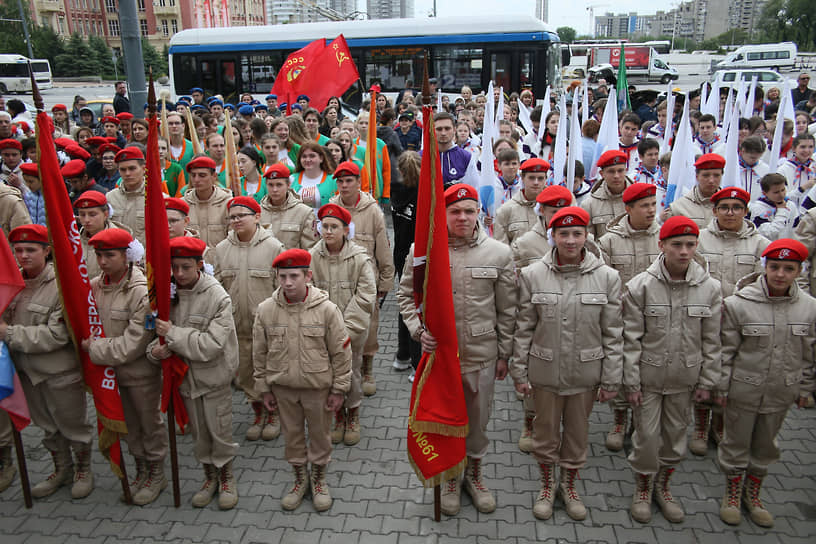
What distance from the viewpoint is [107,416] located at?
13.7 ft

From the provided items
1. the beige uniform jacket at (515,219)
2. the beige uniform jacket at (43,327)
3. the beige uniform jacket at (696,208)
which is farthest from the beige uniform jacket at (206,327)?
the beige uniform jacket at (696,208)

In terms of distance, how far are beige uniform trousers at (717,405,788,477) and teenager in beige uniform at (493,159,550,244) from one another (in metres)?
2.36

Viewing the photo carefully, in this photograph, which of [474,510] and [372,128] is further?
[372,128]

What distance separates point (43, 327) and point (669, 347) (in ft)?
14.0

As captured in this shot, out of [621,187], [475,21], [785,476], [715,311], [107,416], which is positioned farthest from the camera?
[475,21]

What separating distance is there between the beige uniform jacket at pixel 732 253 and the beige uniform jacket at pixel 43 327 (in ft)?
15.6

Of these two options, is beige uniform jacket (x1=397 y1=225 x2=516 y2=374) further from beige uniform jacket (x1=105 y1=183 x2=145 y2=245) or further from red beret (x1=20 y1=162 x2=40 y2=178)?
red beret (x1=20 y1=162 x2=40 y2=178)

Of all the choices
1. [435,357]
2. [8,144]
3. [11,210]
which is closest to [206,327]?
[435,357]

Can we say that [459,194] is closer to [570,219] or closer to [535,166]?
[570,219]

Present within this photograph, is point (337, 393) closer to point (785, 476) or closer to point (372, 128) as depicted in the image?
point (785, 476)

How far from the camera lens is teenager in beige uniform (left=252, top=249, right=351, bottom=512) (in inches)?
161

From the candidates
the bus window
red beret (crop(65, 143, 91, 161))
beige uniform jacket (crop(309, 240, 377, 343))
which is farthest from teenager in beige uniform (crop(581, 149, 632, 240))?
the bus window

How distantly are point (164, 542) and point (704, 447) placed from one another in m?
4.07

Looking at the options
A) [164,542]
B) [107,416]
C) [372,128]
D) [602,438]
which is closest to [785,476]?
[602,438]
